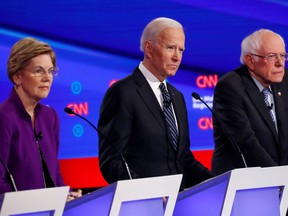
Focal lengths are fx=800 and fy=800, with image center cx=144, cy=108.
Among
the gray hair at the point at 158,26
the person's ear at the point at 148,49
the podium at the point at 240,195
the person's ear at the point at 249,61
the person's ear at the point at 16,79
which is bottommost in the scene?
the podium at the point at 240,195

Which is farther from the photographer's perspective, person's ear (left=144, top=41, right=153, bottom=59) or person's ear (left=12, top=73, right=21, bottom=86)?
person's ear (left=144, top=41, right=153, bottom=59)

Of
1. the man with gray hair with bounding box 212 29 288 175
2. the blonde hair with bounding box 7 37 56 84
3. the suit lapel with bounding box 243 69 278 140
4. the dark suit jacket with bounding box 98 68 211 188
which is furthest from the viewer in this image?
the suit lapel with bounding box 243 69 278 140

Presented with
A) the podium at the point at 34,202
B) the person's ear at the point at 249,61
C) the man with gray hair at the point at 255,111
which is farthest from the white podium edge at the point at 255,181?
the person's ear at the point at 249,61

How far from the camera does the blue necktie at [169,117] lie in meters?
4.50

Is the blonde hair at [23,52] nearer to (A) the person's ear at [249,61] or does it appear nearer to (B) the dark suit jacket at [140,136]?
(B) the dark suit jacket at [140,136]

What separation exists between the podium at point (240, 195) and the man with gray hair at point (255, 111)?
97 centimetres

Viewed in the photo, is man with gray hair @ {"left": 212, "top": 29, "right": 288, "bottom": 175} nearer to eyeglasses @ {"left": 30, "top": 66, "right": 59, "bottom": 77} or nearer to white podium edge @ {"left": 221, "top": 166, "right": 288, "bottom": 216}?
white podium edge @ {"left": 221, "top": 166, "right": 288, "bottom": 216}

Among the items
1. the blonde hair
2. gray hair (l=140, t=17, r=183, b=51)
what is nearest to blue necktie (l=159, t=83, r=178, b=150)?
gray hair (l=140, t=17, r=183, b=51)

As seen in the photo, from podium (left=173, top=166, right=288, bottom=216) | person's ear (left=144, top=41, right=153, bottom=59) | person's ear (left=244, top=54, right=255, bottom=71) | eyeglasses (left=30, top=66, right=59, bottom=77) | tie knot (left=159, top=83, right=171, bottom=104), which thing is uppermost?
person's ear (left=144, top=41, right=153, bottom=59)

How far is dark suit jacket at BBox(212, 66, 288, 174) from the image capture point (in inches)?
192

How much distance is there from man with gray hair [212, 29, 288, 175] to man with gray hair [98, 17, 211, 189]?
40 centimetres

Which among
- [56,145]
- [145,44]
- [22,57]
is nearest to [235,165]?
[145,44]

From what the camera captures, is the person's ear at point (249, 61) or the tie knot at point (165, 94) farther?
the person's ear at point (249, 61)

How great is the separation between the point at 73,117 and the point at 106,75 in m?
→ 0.41
